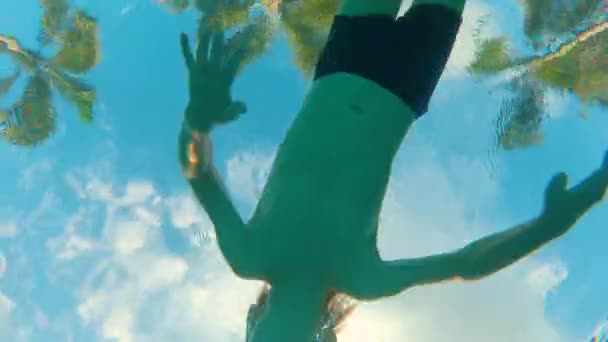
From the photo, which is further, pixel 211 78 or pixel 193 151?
pixel 193 151

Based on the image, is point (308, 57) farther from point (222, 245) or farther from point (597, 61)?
point (222, 245)

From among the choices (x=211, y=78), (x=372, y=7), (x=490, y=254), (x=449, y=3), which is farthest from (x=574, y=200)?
(x=211, y=78)

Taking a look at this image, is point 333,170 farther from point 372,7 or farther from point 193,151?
point 372,7

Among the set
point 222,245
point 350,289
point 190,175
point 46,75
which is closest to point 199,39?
point 190,175

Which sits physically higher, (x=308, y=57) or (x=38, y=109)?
(x=308, y=57)

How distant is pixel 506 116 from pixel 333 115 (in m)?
4.25

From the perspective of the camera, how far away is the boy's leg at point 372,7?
146 inches

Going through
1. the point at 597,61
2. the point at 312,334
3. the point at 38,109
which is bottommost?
the point at 38,109

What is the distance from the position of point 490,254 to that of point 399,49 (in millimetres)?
1330

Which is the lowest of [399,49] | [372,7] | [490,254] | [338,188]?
[490,254]

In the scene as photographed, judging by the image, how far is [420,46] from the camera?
365 centimetres

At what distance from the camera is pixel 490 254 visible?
10.4ft

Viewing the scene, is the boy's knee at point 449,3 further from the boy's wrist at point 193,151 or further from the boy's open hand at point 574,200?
the boy's wrist at point 193,151

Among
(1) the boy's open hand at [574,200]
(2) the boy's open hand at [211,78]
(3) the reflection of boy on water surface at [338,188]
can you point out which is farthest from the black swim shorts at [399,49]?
(1) the boy's open hand at [574,200]
